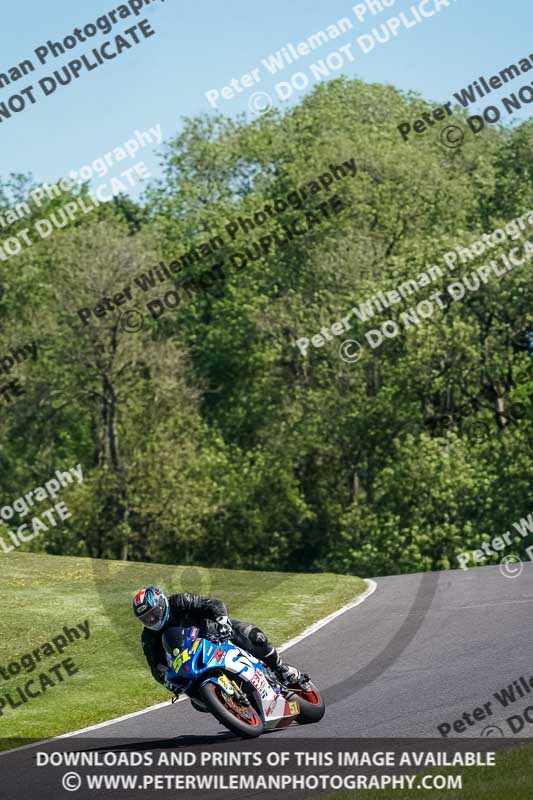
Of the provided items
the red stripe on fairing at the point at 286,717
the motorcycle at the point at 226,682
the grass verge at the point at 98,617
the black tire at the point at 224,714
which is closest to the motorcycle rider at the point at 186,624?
the motorcycle at the point at 226,682

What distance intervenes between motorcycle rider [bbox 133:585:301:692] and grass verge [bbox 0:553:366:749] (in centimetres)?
298

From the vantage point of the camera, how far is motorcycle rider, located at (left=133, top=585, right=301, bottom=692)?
40.8 ft

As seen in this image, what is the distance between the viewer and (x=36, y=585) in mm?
27062

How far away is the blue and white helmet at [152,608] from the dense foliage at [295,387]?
27.3 metres

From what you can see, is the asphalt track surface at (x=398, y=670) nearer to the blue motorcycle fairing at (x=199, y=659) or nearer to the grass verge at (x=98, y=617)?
the blue motorcycle fairing at (x=199, y=659)

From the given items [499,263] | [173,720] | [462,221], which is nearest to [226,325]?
[462,221]

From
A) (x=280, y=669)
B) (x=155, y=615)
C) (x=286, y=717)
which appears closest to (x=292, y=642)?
(x=280, y=669)

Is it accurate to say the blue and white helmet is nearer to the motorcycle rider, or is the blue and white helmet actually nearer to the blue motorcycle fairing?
the motorcycle rider

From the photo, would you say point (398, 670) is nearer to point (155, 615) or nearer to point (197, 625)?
point (197, 625)

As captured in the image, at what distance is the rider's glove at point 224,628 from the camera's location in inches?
488

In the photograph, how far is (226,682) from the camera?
12.0 meters

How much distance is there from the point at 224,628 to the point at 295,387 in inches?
1402

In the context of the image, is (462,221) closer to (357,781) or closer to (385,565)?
(385,565)

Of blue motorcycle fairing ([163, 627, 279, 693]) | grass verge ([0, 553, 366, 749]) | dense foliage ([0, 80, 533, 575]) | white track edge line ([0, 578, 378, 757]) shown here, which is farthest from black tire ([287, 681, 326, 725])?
dense foliage ([0, 80, 533, 575])
